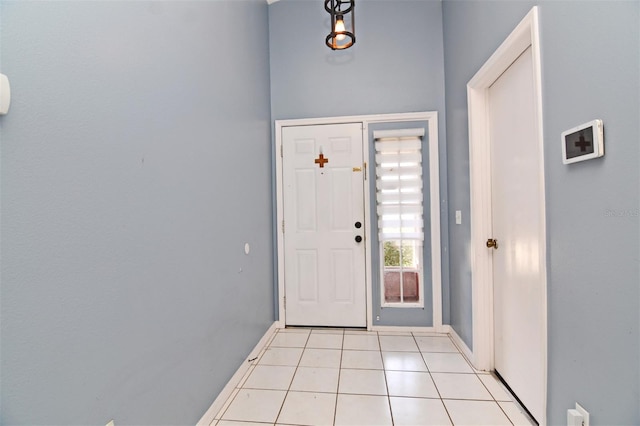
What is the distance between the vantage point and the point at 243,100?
7.73ft

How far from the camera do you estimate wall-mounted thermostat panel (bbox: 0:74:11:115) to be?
0.72 m

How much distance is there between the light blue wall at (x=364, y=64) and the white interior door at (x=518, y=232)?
33.0 inches

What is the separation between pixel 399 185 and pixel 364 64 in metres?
1.31

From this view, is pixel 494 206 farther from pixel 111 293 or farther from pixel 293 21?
pixel 293 21

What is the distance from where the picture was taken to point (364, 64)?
297cm

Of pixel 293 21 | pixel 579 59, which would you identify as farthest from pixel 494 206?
pixel 293 21

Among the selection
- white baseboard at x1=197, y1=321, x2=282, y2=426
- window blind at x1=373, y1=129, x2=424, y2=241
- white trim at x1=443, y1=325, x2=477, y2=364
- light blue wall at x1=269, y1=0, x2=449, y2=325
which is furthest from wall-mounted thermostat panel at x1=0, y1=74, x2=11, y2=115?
white trim at x1=443, y1=325, x2=477, y2=364

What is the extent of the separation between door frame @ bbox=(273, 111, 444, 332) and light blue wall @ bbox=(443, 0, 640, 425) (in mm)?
1365

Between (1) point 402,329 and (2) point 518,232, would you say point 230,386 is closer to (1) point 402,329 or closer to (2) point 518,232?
(1) point 402,329

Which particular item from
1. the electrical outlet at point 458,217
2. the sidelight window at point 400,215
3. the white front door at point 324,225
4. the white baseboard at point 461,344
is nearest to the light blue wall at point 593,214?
the white baseboard at point 461,344

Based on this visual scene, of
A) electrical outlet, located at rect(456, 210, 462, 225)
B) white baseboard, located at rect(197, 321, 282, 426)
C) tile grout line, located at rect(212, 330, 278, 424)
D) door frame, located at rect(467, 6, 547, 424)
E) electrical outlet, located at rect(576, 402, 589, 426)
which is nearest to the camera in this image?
electrical outlet, located at rect(576, 402, 589, 426)

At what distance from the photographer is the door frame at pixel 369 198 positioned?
287 cm

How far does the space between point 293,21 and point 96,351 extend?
3312 millimetres

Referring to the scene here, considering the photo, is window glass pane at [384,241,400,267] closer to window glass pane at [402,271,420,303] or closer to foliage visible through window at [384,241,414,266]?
foliage visible through window at [384,241,414,266]
